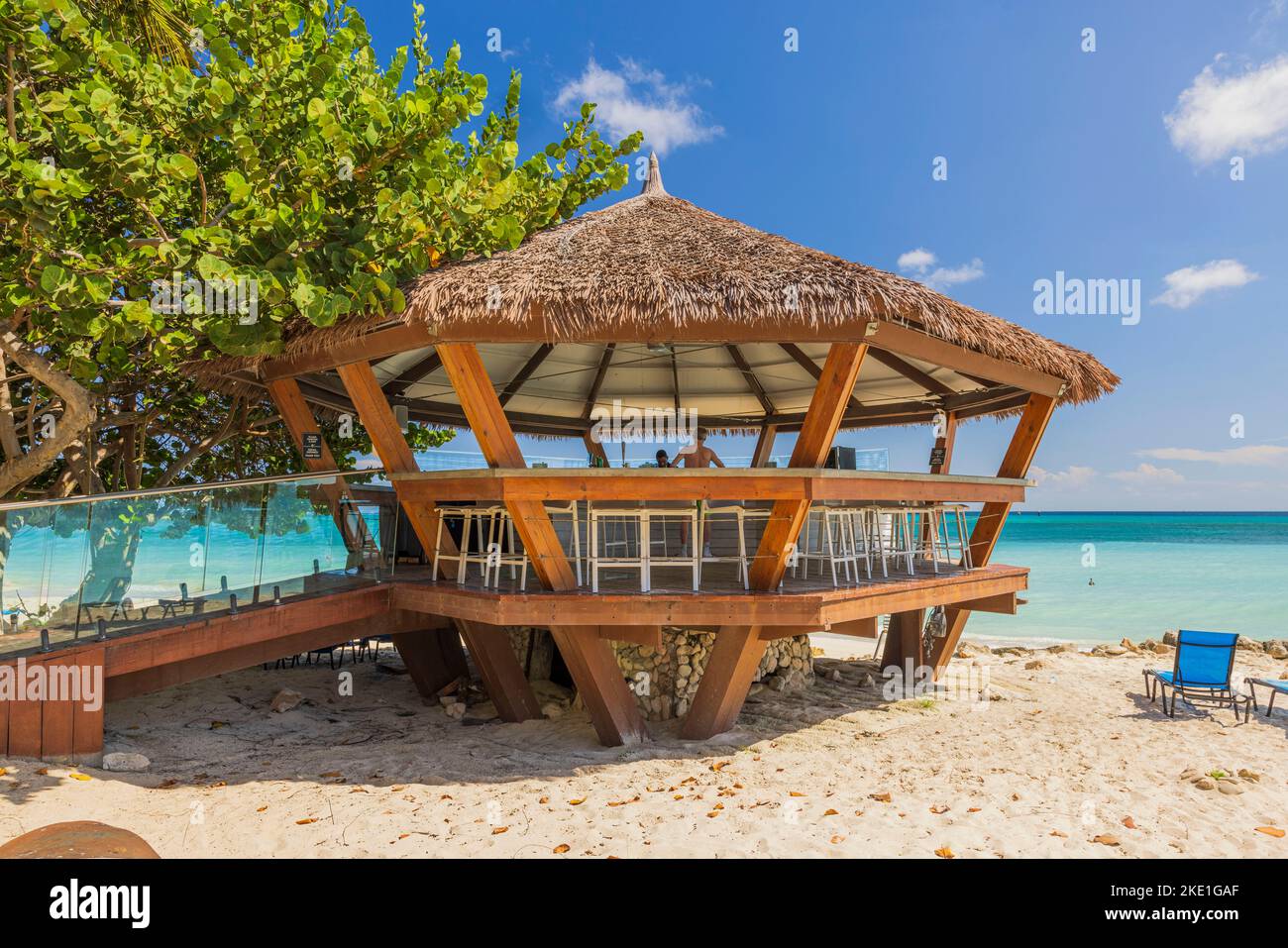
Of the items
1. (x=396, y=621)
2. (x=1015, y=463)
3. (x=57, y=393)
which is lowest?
(x=396, y=621)

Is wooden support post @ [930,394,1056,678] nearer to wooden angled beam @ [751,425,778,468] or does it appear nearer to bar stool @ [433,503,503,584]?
wooden angled beam @ [751,425,778,468]

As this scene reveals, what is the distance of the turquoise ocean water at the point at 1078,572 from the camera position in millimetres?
6336

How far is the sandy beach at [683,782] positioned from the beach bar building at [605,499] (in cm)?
84

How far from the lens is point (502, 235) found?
820 cm

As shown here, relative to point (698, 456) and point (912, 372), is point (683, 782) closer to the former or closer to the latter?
point (698, 456)

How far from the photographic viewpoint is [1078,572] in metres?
47.8

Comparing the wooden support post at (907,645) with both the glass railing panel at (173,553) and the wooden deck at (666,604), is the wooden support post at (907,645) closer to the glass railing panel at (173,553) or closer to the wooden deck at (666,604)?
the wooden deck at (666,604)

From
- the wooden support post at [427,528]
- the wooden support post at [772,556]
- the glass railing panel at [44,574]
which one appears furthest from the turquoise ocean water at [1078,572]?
the wooden support post at [772,556]

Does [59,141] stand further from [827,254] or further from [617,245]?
[827,254]

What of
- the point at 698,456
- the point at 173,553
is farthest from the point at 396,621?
the point at 698,456

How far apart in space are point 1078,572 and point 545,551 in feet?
165

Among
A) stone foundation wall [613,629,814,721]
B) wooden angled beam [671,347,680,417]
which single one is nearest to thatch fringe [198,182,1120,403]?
stone foundation wall [613,629,814,721]
